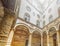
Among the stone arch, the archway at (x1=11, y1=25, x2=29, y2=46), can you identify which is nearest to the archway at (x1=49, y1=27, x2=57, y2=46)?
the stone arch

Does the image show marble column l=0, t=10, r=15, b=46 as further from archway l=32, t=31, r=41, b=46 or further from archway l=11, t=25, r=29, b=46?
archway l=32, t=31, r=41, b=46

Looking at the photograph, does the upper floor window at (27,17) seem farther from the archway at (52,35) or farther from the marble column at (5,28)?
the marble column at (5,28)

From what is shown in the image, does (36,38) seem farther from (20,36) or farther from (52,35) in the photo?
(52,35)

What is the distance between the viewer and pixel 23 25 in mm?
15305

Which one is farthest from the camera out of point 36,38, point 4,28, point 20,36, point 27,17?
point 36,38

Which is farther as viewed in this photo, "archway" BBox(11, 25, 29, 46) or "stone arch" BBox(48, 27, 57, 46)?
"archway" BBox(11, 25, 29, 46)

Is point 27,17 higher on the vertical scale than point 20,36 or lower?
higher

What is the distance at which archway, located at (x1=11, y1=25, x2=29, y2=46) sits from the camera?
15.3 meters

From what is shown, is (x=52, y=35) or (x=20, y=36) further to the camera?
(x=20, y=36)

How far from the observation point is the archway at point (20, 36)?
15.3 metres

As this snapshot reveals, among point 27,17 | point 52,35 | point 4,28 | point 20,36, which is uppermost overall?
point 27,17

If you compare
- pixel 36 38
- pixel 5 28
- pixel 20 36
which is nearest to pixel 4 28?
pixel 5 28

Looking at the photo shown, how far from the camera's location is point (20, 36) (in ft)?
53.2

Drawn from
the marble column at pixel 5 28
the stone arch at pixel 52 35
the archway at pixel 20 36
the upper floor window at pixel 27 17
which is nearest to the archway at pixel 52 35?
the stone arch at pixel 52 35
